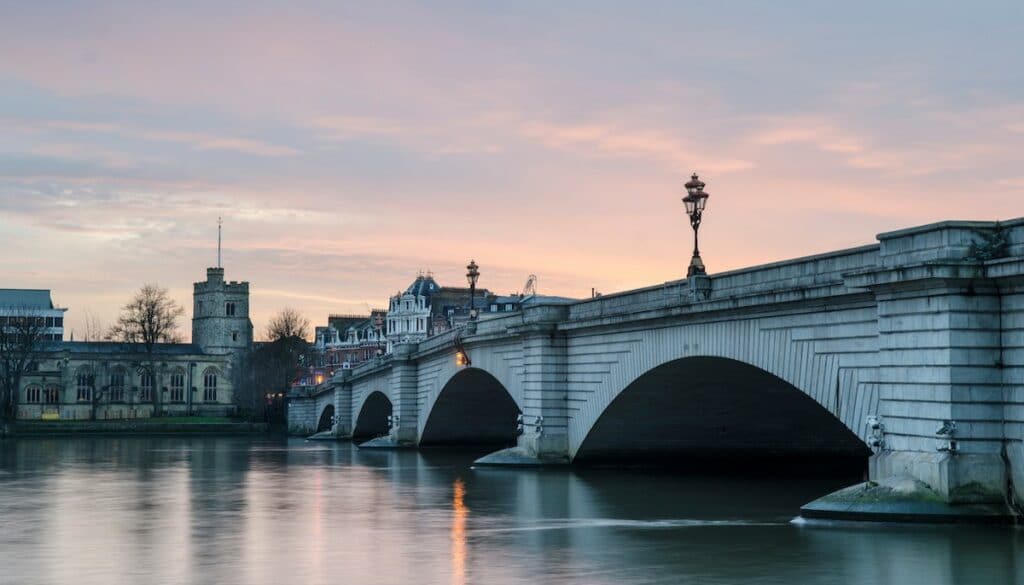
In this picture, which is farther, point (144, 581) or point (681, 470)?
point (681, 470)

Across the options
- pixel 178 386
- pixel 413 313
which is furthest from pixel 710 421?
pixel 178 386

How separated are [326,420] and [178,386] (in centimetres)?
5590

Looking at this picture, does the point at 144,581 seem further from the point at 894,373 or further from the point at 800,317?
the point at 800,317

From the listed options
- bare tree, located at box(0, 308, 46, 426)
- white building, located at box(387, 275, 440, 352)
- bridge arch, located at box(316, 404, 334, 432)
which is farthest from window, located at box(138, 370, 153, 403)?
bridge arch, located at box(316, 404, 334, 432)

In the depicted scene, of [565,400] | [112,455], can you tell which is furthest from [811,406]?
[112,455]

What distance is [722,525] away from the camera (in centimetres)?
3400

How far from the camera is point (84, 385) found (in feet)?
585

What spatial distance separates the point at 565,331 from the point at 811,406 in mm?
10656

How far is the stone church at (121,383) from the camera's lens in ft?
561

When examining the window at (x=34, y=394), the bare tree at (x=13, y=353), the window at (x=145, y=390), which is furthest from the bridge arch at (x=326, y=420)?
the window at (x=34, y=394)

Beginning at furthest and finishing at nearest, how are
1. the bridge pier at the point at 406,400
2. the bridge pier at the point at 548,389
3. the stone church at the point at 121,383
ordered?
the stone church at the point at 121,383, the bridge pier at the point at 406,400, the bridge pier at the point at 548,389

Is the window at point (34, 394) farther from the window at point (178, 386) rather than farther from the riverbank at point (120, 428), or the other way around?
the riverbank at point (120, 428)

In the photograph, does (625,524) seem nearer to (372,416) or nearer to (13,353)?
(372,416)

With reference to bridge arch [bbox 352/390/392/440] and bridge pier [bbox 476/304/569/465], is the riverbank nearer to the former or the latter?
bridge arch [bbox 352/390/392/440]
